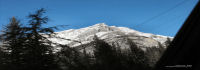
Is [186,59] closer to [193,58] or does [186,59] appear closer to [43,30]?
[193,58]

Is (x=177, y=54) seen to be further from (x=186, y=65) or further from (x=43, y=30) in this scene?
(x=43, y=30)

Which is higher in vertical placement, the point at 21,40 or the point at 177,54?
the point at 21,40

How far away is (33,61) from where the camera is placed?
7.03m

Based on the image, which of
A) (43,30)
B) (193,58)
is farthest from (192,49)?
(43,30)

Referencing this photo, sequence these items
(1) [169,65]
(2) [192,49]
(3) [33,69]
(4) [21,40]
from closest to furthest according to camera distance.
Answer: (2) [192,49] → (1) [169,65] → (3) [33,69] → (4) [21,40]

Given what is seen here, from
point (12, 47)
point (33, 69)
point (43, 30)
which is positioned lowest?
point (33, 69)

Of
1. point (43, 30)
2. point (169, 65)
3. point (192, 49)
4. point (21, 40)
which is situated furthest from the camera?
point (43, 30)

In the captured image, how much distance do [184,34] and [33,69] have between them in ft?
19.4

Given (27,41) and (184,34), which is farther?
(27,41)

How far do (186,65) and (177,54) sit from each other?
225 mm

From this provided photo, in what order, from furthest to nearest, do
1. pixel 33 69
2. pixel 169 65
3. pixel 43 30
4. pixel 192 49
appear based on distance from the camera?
pixel 43 30
pixel 33 69
pixel 169 65
pixel 192 49

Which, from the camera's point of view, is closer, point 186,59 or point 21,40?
point 186,59

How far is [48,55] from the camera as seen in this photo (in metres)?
7.89

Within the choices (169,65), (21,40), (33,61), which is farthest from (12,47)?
(169,65)
